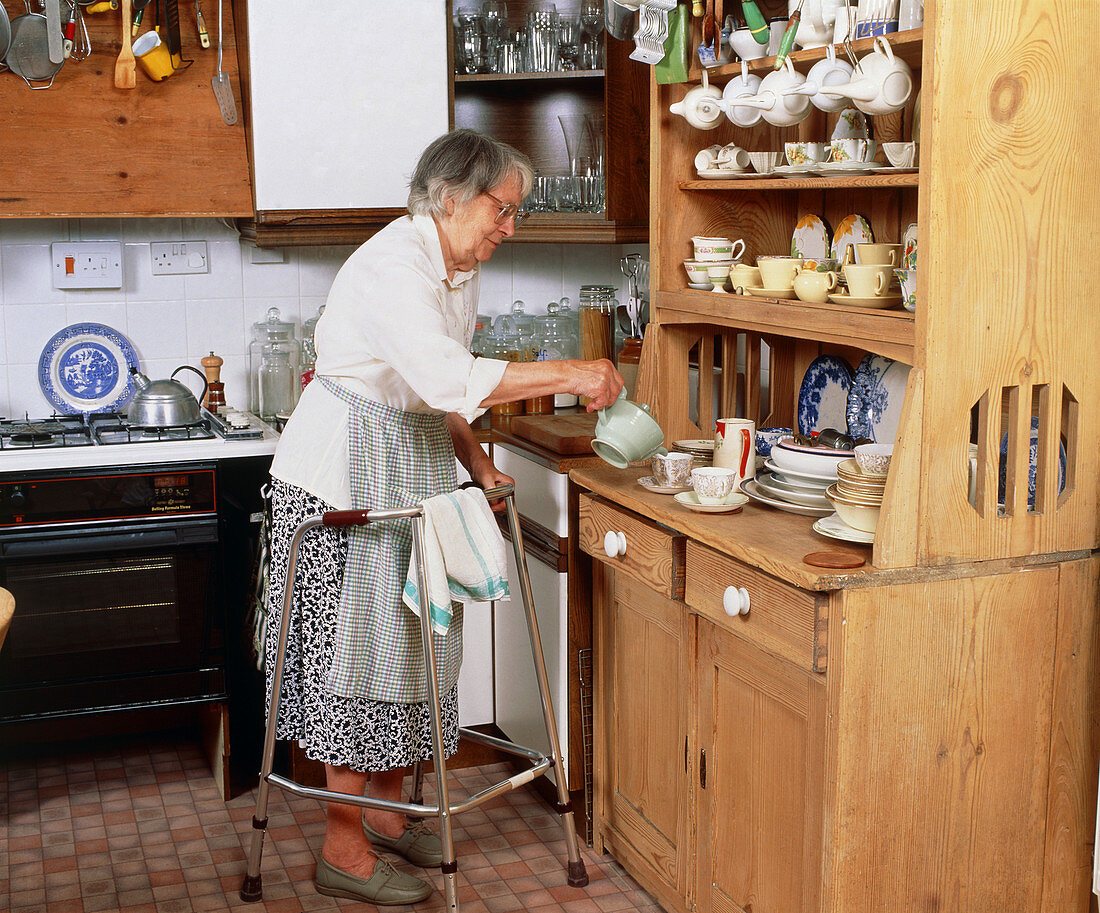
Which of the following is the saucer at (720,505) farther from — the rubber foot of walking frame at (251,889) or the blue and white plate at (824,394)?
the rubber foot of walking frame at (251,889)

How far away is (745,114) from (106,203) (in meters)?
1.62

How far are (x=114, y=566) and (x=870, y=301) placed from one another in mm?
1853

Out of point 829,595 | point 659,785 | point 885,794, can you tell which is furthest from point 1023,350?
point 659,785

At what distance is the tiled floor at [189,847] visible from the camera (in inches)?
98.8

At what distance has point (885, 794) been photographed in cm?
180

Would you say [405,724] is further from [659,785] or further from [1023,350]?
[1023,350]

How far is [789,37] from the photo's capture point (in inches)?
79.7

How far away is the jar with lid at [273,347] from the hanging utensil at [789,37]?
67.4 inches

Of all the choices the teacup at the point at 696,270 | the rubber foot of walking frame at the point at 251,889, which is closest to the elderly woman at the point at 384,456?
the rubber foot of walking frame at the point at 251,889

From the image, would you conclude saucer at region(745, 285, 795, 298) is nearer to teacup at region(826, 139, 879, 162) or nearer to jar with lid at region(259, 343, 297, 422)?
teacup at region(826, 139, 879, 162)

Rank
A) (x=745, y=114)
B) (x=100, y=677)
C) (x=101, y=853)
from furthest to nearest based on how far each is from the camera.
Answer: (x=100, y=677) → (x=101, y=853) → (x=745, y=114)

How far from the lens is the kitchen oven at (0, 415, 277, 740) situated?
281 centimetres

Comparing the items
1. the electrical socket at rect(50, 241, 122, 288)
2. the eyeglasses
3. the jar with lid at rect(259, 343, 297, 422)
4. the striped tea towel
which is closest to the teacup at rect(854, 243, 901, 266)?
the eyeglasses

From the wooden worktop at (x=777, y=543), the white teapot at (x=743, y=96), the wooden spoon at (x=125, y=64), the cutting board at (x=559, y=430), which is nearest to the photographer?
the wooden worktop at (x=777, y=543)
